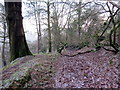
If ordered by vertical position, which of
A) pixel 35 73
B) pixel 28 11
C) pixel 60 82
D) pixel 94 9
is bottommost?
pixel 60 82

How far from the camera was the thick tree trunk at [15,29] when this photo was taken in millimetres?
6129

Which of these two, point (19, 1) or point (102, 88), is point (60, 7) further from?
point (102, 88)

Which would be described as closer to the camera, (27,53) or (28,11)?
(27,53)

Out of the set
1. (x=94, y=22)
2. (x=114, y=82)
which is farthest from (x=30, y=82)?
(x=94, y=22)

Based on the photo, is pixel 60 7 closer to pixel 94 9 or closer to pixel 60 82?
pixel 94 9

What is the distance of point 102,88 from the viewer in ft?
9.02

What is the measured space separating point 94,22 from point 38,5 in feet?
25.2

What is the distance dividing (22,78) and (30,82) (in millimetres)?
300

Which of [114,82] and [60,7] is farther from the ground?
[60,7]

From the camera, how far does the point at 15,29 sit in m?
6.41

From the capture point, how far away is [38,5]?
12453 mm

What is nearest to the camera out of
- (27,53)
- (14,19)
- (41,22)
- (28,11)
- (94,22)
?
(14,19)

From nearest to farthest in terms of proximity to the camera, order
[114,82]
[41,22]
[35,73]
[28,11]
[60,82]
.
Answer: [114,82], [60,82], [35,73], [28,11], [41,22]

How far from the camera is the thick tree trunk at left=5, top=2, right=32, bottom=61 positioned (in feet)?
20.1
